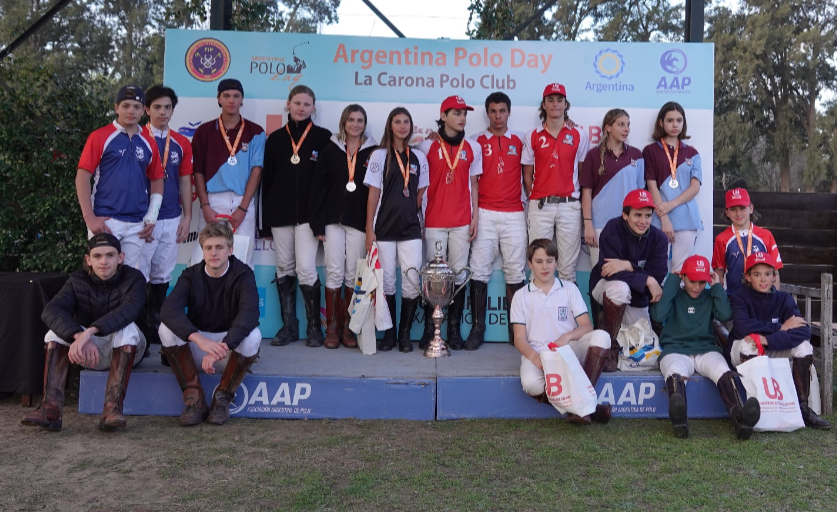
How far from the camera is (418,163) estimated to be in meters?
4.95

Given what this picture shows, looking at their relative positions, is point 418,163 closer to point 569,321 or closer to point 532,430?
point 569,321

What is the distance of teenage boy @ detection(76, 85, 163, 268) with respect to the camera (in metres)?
4.31

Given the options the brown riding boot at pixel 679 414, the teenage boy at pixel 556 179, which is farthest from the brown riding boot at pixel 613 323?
the teenage boy at pixel 556 179

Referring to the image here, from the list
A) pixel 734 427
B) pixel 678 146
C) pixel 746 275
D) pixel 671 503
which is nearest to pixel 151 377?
pixel 671 503

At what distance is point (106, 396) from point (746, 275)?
11.8 ft

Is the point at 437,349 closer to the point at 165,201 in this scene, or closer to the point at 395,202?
the point at 395,202

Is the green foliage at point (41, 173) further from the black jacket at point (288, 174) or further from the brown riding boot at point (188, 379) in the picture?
the brown riding boot at point (188, 379)

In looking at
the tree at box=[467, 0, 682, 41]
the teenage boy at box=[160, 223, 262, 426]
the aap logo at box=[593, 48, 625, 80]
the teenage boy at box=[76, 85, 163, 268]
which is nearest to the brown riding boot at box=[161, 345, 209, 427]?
the teenage boy at box=[160, 223, 262, 426]

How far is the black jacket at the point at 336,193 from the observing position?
16.2 feet

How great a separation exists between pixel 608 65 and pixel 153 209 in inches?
136

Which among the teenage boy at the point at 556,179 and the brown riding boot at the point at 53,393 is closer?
the brown riding boot at the point at 53,393

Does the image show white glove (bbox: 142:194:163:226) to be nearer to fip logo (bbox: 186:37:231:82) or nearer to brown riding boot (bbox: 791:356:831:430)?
fip logo (bbox: 186:37:231:82)

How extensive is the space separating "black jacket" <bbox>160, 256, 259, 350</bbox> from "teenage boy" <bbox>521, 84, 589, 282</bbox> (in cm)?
215

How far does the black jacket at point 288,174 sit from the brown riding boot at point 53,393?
1717 mm
